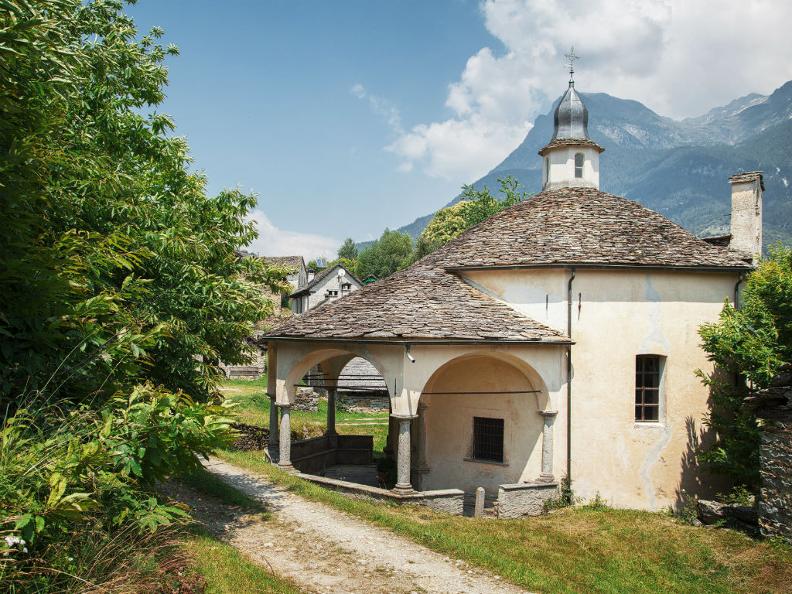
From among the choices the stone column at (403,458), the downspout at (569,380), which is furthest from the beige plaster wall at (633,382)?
the stone column at (403,458)

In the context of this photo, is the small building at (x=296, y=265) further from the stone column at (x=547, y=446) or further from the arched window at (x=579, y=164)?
the stone column at (x=547, y=446)

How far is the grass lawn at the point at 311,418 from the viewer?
25281 mm

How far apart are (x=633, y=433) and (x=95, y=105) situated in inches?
570

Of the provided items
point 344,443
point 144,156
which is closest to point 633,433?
point 344,443

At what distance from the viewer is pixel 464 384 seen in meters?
17.4

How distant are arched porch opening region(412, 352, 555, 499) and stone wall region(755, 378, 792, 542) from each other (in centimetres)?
484

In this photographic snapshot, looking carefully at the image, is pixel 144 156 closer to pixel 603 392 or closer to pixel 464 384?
pixel 464 384

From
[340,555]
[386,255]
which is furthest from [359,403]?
[386,255]

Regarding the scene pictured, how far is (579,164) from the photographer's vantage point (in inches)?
833

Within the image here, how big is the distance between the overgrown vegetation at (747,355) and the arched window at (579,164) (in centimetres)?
703

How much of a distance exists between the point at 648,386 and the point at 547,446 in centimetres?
351

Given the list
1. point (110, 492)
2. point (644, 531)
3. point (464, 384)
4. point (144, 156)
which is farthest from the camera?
point (464, 384)

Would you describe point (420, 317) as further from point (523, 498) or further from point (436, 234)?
point (436, 234)

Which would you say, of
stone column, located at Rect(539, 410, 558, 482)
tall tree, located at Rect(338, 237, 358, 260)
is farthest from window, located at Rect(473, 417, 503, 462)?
tall tree, located at Rect(338, 237, 358, 260)
